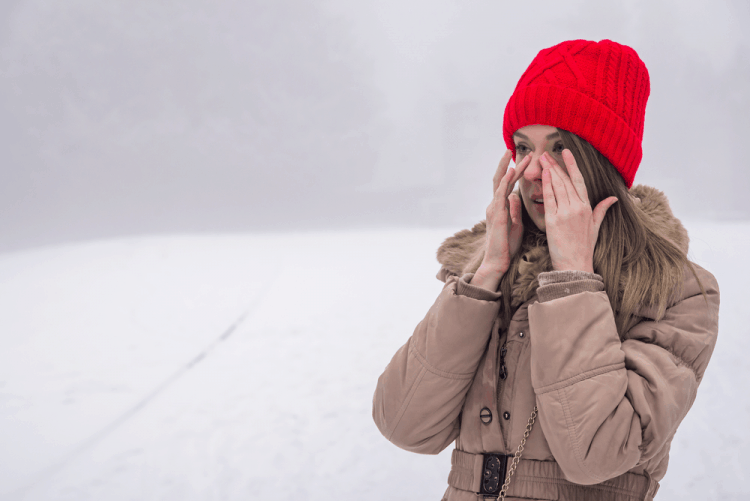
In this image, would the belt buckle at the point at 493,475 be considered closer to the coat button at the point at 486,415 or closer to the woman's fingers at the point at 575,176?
the coat button at the point at 486,415

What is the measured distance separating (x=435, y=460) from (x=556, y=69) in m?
2.21

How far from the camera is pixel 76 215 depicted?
870cm

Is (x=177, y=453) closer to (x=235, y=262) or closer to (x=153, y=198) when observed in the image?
(x=235, y=262)

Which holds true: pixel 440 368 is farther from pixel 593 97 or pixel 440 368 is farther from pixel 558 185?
pixel 593 97

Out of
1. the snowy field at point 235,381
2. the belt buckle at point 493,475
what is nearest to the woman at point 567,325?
the belt buckle at point 493,475

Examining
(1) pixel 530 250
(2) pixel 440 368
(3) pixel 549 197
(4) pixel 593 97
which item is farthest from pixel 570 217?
(2) pixel 440 368

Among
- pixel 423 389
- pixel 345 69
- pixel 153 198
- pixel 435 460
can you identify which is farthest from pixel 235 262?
pixel 423 389

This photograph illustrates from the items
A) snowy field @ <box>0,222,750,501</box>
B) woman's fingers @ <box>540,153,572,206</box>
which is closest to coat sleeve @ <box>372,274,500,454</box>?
woman's fingers @ <box>540,153,572,206</box>

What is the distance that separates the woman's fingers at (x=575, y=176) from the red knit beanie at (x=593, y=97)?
0.07 meters

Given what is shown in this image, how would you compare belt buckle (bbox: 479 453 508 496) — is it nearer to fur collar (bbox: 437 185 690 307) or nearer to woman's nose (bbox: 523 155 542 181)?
fur collar (bbox: 437 185 690 307)

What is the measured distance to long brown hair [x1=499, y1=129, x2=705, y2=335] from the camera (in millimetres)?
893

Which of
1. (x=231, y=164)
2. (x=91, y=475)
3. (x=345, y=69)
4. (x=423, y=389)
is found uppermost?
(x=345, y=69)

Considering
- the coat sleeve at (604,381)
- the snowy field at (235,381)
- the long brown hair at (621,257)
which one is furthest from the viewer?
the snowy field at (235,381)

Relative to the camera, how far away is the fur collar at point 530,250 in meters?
1.00
